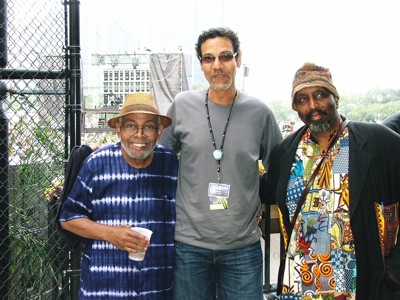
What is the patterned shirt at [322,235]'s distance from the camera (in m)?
1.79

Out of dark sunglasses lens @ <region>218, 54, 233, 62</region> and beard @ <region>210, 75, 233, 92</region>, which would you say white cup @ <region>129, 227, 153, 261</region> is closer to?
beard @ <region>210, 75, 233, 92</region>

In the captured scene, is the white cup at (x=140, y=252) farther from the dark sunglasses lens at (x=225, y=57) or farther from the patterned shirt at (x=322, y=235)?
the dark sunglasses lens at (x=225, y=57)

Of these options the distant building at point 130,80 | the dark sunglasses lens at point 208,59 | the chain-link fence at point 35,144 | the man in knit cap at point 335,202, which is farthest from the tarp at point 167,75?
the man in knit cap at point 335,202

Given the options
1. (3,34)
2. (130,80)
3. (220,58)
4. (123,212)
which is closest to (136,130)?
(123,212)

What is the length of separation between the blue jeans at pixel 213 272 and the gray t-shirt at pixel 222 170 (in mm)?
51

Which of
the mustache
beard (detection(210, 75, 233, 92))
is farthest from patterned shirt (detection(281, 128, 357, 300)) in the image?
beard (detection(210, 75, 233, 92))

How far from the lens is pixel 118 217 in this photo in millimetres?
1958

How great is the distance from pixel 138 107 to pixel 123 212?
0.53 meters

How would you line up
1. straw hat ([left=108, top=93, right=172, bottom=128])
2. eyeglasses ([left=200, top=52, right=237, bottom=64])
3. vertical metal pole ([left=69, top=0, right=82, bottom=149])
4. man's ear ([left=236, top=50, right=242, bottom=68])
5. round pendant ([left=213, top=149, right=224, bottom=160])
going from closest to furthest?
straw hat ([left=108, top=93, right=172, bottom=128]), round pendant ([left=213, top=149, right=224, bottom=160]), eyeglasses ([left=200, top=52, right=237, bottom=64]), man's ear ([left=236, top=50, right=242, bottom=68]), vertical metal pole ([left=69, top=0, right=82, bottom=149])

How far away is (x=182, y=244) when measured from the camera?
2.11 m

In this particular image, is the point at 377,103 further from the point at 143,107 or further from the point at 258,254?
the point at 143,107

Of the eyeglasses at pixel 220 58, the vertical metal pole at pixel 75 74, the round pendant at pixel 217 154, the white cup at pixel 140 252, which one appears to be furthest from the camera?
the vertical metal pole at pixel 75 74

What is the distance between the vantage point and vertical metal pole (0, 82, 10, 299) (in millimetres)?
2576

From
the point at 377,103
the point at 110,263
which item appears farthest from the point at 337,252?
the point at 377,103
